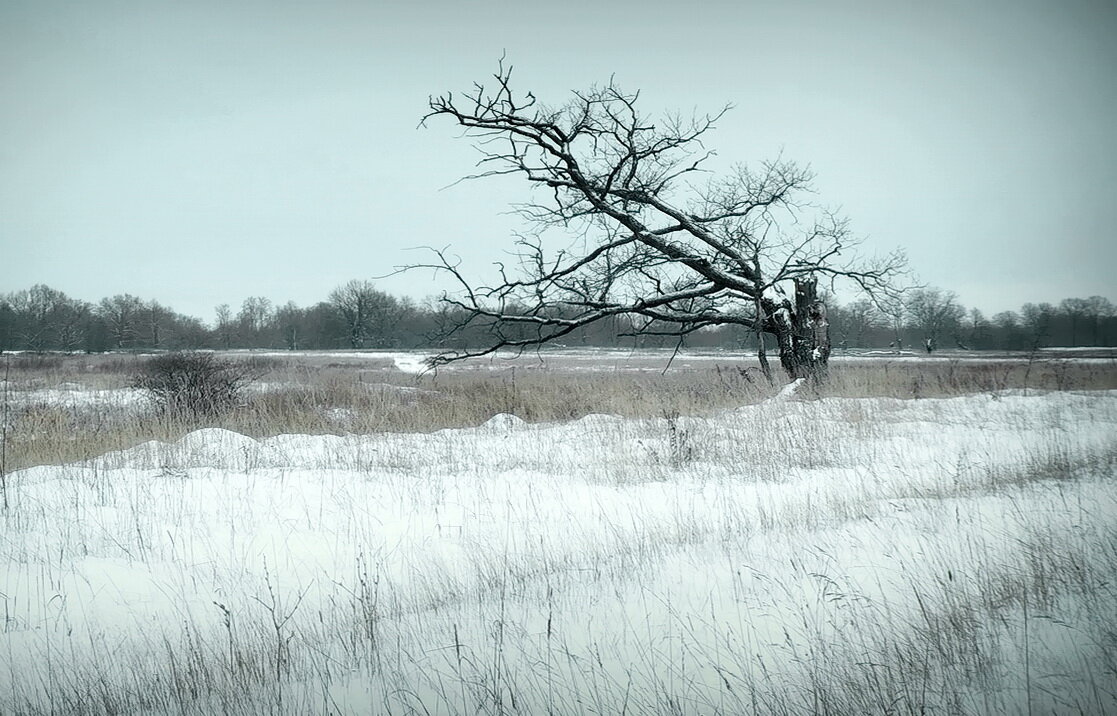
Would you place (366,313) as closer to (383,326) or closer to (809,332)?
(383,326)

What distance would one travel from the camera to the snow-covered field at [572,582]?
206cm

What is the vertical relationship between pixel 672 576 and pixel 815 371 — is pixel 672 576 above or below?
below

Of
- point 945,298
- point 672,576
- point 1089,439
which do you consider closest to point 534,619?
point 672,576

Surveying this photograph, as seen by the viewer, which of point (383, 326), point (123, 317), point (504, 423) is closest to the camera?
point (504, 423)

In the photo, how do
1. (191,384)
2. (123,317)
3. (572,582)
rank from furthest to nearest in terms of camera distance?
(123,317) < (191,384) < (572,582)

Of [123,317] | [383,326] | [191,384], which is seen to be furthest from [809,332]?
[383,326]

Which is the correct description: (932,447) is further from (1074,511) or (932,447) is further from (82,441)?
(82,441)

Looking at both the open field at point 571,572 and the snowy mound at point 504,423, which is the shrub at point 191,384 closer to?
the open field at point 571,572

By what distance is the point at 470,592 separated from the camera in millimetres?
3102

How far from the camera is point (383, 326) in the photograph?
68.2 meters

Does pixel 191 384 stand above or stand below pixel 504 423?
above

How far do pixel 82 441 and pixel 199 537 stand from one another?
4.27 m

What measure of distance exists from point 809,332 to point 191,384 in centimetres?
1213

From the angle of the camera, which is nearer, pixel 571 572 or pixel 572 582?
pixel 572 582
